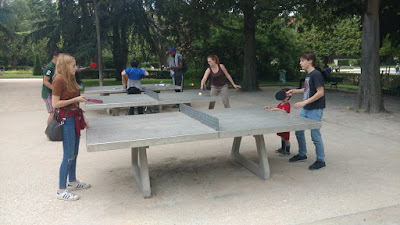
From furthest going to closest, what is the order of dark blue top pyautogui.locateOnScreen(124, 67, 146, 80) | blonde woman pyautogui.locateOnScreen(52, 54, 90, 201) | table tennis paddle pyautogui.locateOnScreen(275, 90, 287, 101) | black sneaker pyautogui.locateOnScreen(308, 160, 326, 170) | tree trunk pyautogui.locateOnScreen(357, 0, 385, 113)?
1. tree trunk pyautogui.locateOnScreen(357, 0, 385, 113)
2. dark blue top pyautogui.locateOnScreen(124, 67, 146, 80)
3. black sneaker pyautogui.locateOnScreen(308, 160, 326, 170)
4. table tennis paddle pyautogui.locateOnScreen(275, 90, 287, 101)
5. blonde woman pyautogui.locateOnScreen(52, 54, 90, 201)

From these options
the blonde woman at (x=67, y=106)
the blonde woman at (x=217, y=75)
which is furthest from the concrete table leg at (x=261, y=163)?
the blonde woman at (x=217, y=75)

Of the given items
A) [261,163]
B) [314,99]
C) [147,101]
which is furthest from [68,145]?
[147,101]

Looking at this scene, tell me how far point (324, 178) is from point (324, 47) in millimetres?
26346

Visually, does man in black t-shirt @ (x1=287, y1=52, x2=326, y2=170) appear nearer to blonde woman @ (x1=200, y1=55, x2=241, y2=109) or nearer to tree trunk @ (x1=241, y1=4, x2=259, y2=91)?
blonde woman @ (x1=200, y1=55, x2=241, y2=109)

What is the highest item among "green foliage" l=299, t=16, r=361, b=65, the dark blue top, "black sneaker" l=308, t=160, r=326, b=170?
"green foliage" l=299, t=16, r=361, b=65

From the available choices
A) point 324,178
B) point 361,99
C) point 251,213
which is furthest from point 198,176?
point 361,99

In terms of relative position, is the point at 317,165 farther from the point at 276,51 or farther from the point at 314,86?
the point at 276,51

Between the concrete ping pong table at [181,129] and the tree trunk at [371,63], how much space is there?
20.6ft

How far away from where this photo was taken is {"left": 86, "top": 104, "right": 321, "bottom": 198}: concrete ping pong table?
12.1 feet

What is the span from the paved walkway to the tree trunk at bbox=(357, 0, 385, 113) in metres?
3.17

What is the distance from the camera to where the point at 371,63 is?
10.4 m

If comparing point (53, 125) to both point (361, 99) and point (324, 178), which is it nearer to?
point (324, 178)

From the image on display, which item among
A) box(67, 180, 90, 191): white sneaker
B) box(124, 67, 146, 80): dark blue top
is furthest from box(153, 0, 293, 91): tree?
box(67, 180, 90, 191): white sneaker

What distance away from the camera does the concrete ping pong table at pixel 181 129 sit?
369 cm
